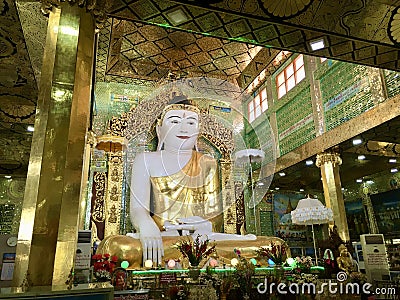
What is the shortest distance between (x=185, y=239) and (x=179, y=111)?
2.92 m

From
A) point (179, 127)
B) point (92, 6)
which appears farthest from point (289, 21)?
point (179, 127)

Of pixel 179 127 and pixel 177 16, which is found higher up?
pixel 179 127

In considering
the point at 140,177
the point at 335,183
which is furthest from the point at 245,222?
the point at 140,177

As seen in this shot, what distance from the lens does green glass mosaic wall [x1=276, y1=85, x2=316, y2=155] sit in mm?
7547

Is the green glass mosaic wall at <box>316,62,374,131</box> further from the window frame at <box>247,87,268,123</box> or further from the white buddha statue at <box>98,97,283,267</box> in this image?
the white buddha statue at <box>98,97,283,267</box>

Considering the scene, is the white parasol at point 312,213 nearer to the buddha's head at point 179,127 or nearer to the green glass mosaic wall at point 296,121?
the green glass mosaic wall at point 296,121

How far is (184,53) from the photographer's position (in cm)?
820

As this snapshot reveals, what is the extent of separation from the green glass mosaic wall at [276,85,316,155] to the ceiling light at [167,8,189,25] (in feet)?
16.2

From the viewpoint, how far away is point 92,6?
267cm

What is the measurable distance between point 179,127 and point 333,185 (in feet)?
11.1

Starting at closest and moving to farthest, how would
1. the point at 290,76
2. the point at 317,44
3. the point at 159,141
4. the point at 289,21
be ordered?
the point at 289,21
the point at 317,44
the point at 159,141
the point at 290,76

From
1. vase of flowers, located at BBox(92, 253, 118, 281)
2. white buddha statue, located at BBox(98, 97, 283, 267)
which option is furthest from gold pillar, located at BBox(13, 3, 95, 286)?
white buddha statue, located at BBox(98, 97, 283, 267)

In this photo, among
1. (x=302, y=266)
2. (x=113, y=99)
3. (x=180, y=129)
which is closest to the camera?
(x=302, y=266)

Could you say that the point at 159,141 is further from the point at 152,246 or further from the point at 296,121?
the point at 296,121
